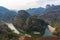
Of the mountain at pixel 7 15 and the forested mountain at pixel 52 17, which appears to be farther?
the mountain at pixel 7 15

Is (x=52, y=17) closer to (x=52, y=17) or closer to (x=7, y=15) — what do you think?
(x=52, y=17)

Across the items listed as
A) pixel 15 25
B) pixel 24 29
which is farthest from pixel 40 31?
pixel 15 25

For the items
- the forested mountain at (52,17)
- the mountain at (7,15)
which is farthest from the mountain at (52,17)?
the mountain at (7,15)

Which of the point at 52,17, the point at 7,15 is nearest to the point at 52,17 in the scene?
the point at 52,17

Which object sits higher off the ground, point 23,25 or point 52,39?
point 23,25

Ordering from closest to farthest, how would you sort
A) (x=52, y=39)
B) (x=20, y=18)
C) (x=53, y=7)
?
(x=52, y=39) < (x=20, y=18) < (x=53, y=7)

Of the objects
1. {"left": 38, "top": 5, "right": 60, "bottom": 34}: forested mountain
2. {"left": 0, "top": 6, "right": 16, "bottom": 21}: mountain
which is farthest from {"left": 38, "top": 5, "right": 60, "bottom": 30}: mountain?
{"left": 0, "top": 6, "right": 16, "bottom": 21}: mountain

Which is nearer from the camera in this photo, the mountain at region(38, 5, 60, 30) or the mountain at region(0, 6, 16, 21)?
the mountain at region(38, 5, 60, 30)

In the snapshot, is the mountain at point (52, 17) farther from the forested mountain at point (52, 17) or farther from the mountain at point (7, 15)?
the mountain at point (7, 15)

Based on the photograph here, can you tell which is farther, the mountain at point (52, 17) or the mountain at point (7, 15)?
the mountain at point (7, 15)

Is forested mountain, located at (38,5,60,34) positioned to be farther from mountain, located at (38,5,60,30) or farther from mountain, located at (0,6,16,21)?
mountain, located at (0,6,16,21)

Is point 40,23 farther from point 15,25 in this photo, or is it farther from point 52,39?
point 52,39
